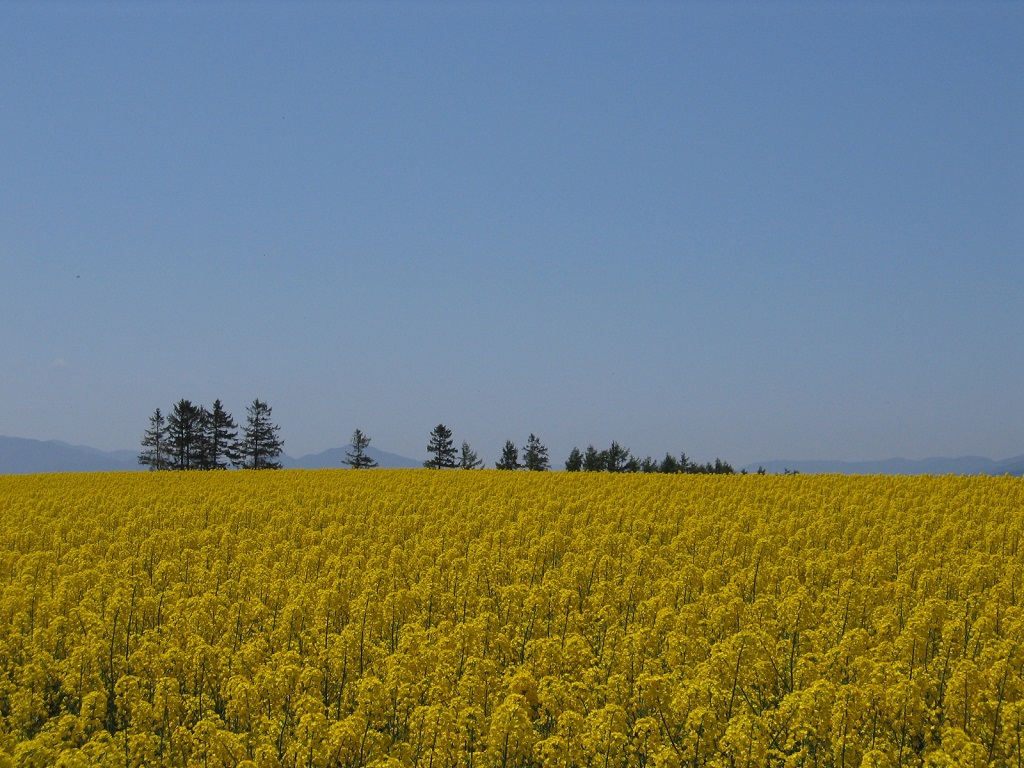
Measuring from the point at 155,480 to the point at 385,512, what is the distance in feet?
76.4

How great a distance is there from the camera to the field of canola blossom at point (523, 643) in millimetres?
7820

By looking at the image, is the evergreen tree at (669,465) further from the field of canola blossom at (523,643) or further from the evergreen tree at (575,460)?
the field of canola blossom at (523,643)

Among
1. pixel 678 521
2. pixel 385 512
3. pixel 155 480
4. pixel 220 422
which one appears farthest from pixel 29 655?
pixel 220 422

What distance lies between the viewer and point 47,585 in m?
16.0

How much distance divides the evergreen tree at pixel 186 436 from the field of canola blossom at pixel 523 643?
240 ft

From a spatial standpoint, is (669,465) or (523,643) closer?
(523,643)

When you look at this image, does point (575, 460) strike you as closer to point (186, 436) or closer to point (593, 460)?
point (593, 460)

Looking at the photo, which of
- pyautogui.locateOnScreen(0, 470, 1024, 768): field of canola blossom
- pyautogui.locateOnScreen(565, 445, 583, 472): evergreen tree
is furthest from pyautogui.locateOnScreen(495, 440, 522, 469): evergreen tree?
pyautogui.locateOnScreen(0, 470, 1024, 768): field of canola blossom

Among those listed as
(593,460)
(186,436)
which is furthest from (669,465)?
(186,436)

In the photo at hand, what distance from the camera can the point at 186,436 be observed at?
92.8 m

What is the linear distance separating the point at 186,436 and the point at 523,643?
89.6 m

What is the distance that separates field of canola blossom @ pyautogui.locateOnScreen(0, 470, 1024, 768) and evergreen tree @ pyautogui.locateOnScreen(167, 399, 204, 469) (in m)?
73.1

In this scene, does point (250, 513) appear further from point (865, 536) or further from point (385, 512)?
point (865, 536)

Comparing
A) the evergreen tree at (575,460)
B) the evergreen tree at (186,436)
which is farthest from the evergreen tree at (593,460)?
the evergreen tree at (186,436)
